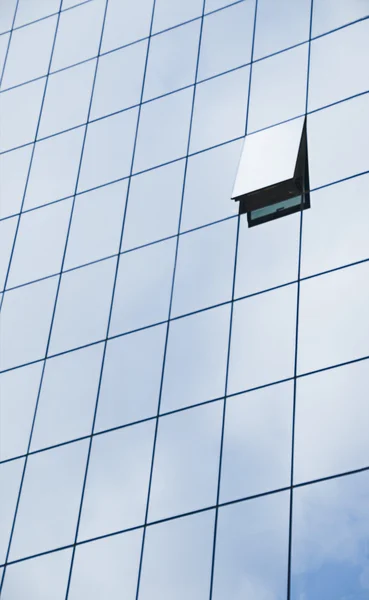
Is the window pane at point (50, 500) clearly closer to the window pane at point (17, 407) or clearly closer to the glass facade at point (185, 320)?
the glass facade at point (185, 320)

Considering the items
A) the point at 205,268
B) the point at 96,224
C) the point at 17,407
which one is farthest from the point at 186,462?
the point at 96,224

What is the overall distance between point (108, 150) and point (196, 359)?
9.31 m

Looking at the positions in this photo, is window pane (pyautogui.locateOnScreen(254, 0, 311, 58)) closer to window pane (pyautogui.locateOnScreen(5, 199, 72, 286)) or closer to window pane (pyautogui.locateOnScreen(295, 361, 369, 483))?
window pane (pyautogui.locateOnScreen(5, 199, 72, 286))

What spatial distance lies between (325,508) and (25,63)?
864 inches

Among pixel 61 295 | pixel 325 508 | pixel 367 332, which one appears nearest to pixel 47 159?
pixel 61 295

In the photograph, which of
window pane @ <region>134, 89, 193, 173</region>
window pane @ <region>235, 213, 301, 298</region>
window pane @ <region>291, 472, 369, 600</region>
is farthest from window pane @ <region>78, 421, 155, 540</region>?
window pane @ <region>134, 89, 193, 173</region>

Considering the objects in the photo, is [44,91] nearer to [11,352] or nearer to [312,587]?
[11,352]

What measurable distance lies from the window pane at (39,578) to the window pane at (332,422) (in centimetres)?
609

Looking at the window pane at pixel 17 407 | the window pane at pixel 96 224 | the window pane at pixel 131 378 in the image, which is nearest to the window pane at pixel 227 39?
the window pane at pixel 96 224

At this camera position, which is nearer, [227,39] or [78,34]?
[227,39]

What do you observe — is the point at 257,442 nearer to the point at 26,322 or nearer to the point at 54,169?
the point at 26,322

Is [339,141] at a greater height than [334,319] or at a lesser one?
greater

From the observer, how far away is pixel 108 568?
94.5 ft

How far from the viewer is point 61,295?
35.2 metres
